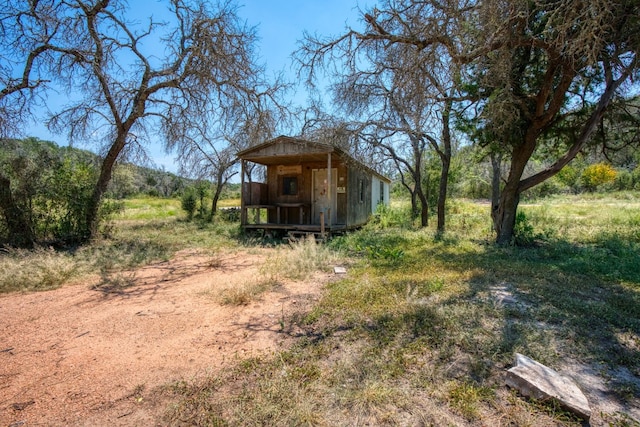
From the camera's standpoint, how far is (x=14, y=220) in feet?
25.0

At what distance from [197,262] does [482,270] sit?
5.71 meters

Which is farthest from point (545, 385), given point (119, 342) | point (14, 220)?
point (14, 220)

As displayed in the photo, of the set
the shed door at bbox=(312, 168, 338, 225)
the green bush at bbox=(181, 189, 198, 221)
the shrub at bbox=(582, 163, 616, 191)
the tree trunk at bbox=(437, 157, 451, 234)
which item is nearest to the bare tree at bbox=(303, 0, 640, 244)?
the tree trunk at bbox=(437, 157, 451, 234)

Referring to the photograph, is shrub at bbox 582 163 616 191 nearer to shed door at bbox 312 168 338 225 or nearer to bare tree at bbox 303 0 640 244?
bare tree at bbox 303 0 640 244

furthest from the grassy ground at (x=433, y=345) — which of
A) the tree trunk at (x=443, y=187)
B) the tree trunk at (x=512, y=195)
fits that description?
the tree trunk at (x=443, y=187)

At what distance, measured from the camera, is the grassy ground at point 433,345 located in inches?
80.0

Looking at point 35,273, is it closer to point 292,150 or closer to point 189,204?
point 292,150

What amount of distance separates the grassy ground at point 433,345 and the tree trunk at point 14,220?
1969mm

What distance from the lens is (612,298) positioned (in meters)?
4.08

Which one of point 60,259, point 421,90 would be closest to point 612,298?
point 421,90

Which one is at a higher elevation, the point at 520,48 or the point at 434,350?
the point at 520,48

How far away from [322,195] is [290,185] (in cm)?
138

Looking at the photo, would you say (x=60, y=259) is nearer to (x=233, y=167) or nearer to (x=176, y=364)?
(x=176, y=364)

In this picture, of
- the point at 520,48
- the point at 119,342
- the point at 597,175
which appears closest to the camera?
the point at 119,342
